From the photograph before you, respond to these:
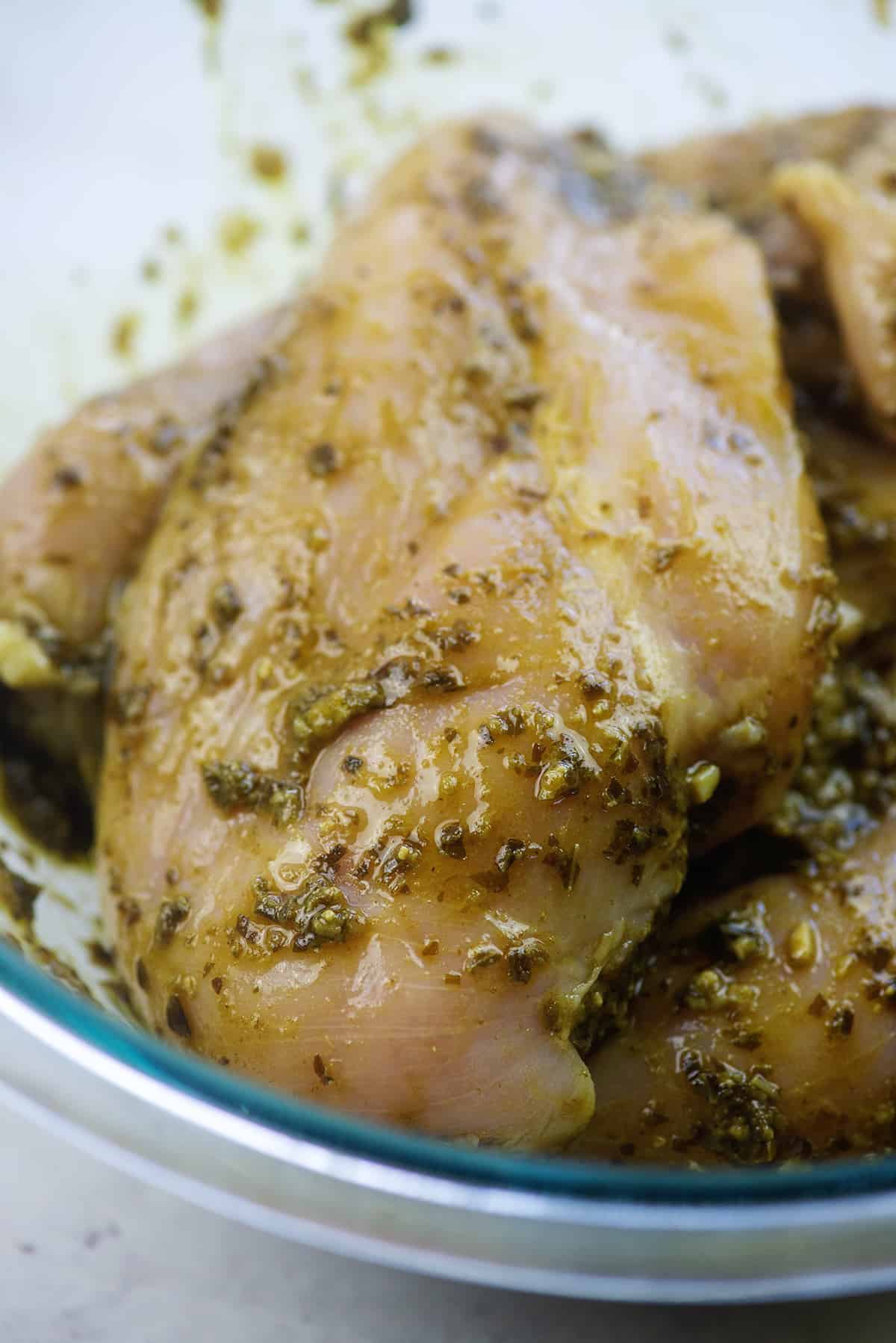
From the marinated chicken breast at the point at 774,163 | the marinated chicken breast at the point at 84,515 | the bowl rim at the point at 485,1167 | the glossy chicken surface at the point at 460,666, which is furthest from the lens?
the marinated chicken breast at the point at 774,163

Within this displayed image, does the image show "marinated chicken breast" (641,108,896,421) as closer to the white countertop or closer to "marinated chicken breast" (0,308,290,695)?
"marinated chicken breast" (0,308,290,695)

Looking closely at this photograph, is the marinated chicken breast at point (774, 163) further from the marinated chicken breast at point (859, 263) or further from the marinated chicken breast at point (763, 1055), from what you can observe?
the marinated chicken breast at point (763, 1055)

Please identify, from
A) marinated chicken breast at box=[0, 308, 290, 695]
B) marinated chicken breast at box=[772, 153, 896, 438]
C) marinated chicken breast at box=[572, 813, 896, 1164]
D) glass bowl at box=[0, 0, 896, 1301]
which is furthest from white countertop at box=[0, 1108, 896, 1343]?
marinated chicken breast at box=[772, 153, 896, 438]

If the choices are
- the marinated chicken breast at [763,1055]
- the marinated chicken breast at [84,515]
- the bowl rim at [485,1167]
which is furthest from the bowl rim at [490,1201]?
the marinated chicken breast at [84,515]

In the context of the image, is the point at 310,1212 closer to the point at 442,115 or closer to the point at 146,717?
the point at 146,717

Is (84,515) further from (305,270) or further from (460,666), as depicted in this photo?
(305,270)

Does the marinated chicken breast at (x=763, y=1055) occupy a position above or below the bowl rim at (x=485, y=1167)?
below
